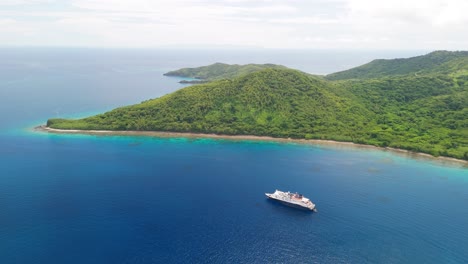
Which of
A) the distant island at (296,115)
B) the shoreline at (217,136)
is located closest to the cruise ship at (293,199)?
the shoreline at (217,136)

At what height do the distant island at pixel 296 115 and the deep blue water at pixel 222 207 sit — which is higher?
the distant island at pixel 296 115

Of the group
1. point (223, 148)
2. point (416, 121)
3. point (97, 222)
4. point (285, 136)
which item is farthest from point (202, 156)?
point (416, 121)

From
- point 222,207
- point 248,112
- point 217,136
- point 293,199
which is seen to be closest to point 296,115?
point 248,112

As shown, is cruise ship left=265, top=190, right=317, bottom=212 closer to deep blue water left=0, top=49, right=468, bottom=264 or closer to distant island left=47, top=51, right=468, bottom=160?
deep blue water left=0, top=49, right=468, bottom=264

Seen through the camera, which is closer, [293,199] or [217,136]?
[293,199]

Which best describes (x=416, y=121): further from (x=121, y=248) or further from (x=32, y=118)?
(x=32, y=118)

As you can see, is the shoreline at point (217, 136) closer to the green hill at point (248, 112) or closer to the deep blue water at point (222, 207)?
the green hill at point (248, 112)

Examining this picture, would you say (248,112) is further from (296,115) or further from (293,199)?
(293,199)
